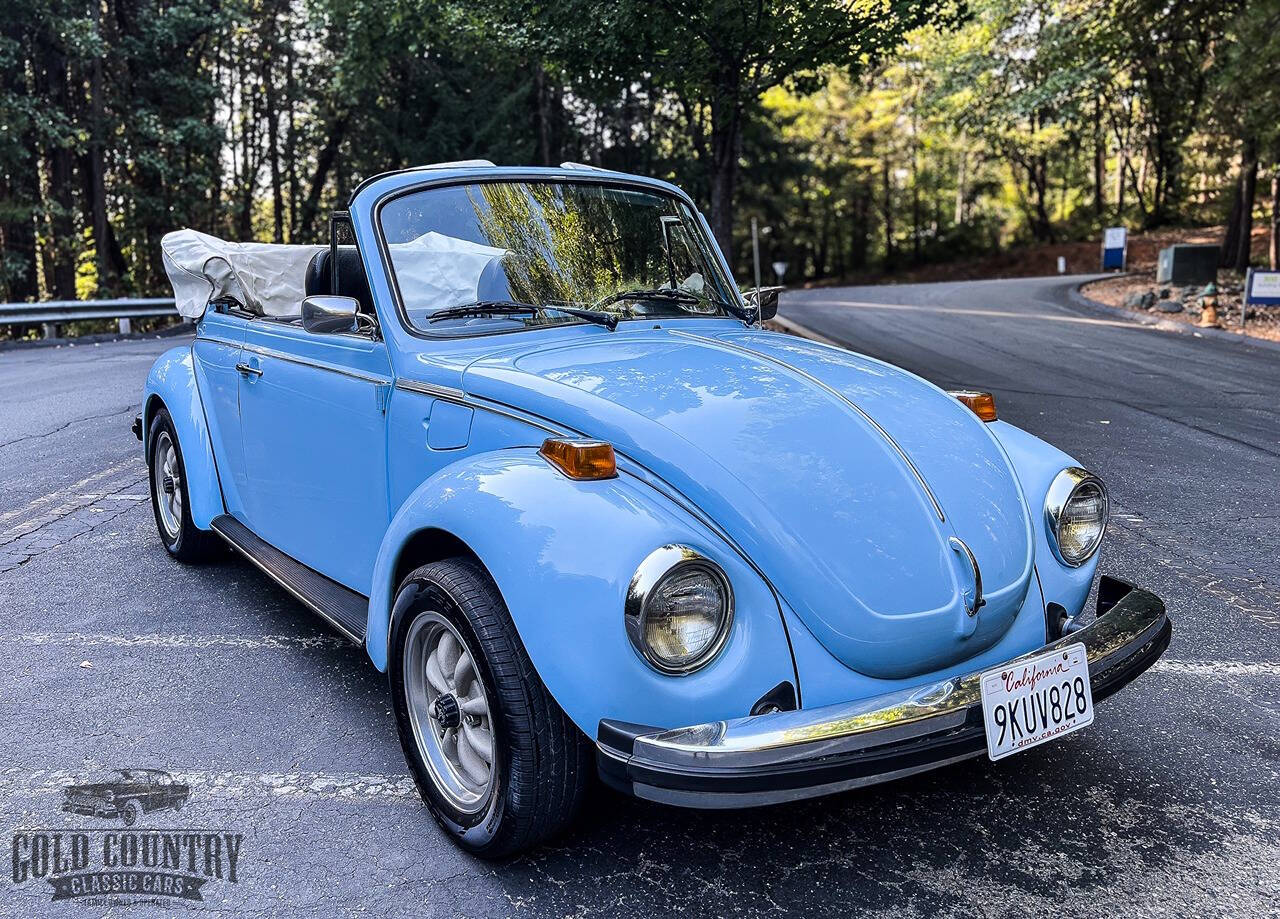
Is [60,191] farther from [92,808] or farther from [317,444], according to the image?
[92,808]

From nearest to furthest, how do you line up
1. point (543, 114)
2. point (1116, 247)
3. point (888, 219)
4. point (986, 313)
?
1. point (986, 313)
2. point (543, 114)
3. point (1116, 247)
4. point (888, 219)

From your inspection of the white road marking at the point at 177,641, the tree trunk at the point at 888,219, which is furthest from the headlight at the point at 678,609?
the tree trunk at the point at 888,219

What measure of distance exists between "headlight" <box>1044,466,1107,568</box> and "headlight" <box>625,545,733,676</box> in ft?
3.88

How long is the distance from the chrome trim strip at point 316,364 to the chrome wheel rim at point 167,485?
1172 mm

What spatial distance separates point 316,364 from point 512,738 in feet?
6.30

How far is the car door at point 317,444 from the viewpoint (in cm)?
343

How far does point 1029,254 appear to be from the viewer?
1748 inches

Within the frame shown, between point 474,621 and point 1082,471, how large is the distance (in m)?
1.93

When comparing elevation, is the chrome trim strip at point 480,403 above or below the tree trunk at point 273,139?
below

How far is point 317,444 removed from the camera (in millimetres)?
3727

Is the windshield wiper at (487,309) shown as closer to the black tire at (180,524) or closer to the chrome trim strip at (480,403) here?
the chrome trim strip at (480,403)

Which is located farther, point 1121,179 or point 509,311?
point 1121,179

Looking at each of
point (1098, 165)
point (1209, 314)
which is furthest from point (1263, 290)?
point (1098, 165)

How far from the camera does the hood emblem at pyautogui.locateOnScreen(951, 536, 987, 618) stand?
2555 mm
